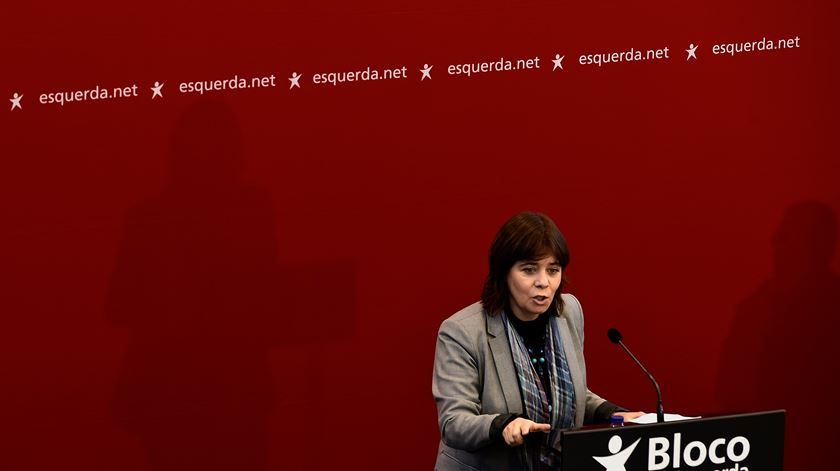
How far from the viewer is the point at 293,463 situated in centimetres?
371

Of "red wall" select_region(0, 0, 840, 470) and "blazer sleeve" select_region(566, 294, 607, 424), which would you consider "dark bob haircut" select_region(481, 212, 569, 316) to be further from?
"red wall" select_region(0, 0, 840, 470)

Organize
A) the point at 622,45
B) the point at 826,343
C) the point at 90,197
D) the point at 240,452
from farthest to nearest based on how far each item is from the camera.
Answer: the point at 826,343 → the point at 622,45 → the point at 240,452 → the point at 90,197

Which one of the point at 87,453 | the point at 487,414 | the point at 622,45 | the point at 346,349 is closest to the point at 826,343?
the point at 622,45

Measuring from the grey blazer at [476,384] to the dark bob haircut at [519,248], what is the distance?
5cm

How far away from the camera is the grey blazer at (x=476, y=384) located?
2.70 m

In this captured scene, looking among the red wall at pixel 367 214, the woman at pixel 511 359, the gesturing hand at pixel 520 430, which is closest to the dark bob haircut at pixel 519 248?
the woman at pixel 511 359

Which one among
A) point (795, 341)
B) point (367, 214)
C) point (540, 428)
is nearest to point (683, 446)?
point (540, 428)

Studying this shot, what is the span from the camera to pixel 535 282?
2727 mm

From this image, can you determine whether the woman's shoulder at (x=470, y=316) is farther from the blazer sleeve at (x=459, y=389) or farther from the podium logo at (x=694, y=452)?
the podium logo at (x=694, y=452)

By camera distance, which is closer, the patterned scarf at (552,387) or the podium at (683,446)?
the podium at (683,446)

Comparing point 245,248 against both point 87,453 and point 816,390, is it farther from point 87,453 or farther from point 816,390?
point 816,390

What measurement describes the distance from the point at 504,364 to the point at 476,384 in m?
0.08

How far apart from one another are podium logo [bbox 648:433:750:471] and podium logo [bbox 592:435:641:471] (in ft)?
0.17

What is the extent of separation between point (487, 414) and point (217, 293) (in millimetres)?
1146
